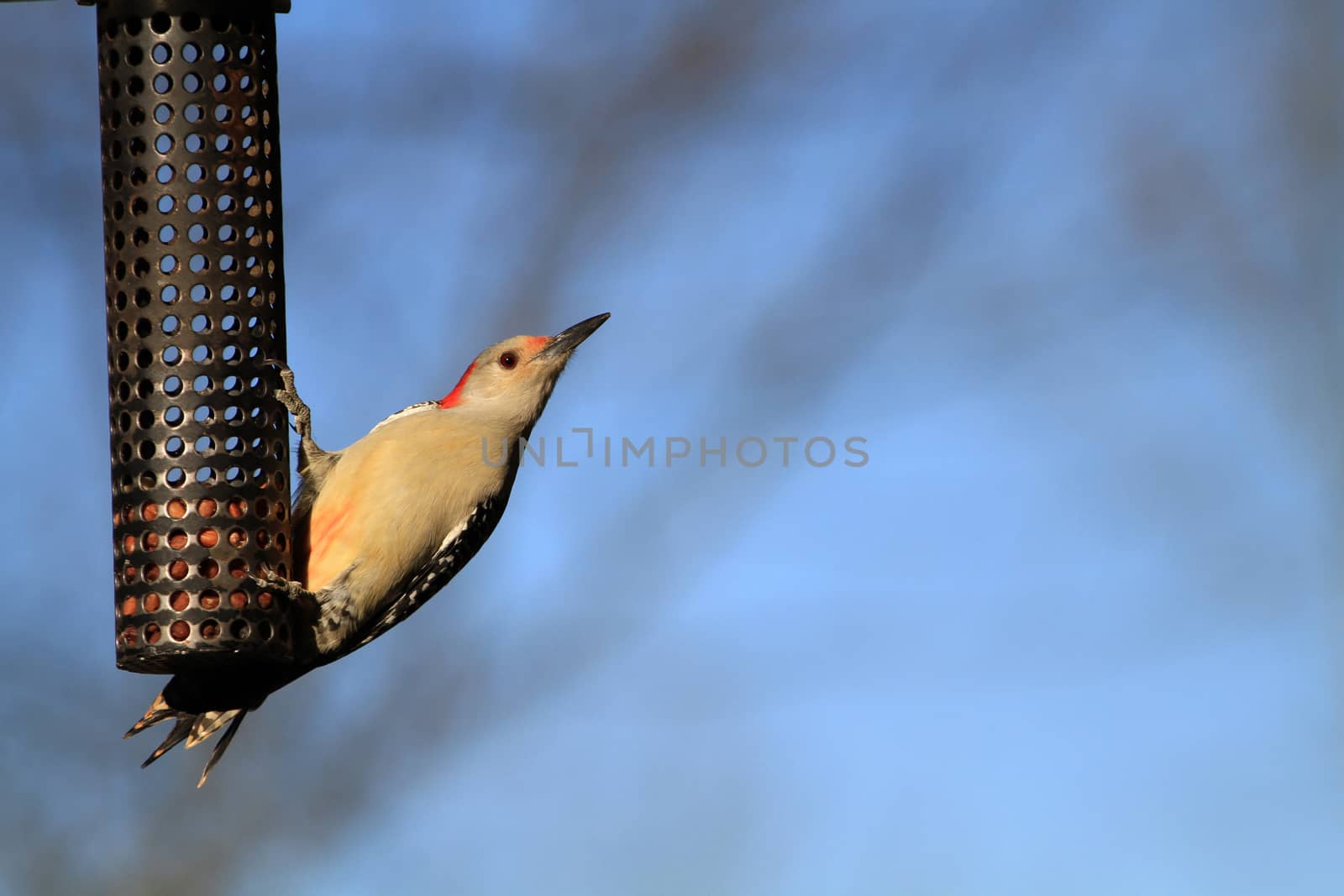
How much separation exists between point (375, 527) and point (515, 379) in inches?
38.3

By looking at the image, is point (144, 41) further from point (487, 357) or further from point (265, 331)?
point (487, 357)

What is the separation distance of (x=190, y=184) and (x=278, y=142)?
410mm

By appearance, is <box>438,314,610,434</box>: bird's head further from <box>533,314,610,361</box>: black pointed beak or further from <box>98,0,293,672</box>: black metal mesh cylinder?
<box>98,0,293,672</box>: black metal mesh cylinder

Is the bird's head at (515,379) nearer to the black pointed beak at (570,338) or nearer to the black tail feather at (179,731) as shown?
the black pointed beak at (570,338)

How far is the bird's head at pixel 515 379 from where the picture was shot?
5.59 meters

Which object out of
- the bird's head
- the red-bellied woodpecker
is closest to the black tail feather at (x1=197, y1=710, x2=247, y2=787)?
the red-bellied woodpecker

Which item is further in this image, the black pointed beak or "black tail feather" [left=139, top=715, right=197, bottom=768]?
the black pointed beak

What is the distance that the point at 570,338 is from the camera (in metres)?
5.80

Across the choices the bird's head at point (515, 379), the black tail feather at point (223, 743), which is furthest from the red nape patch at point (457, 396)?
the black tail feather at point (223, 743)

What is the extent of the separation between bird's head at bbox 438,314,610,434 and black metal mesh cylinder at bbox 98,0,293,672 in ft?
3.53

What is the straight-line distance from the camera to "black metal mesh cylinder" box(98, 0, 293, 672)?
4484 millimetres

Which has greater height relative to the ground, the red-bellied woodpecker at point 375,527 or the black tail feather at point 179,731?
the red-bellied woodpecker at point 375,527

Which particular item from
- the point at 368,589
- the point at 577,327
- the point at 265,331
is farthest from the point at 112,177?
the point at 577,327

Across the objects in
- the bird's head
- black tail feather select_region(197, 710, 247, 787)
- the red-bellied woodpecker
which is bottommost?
black tail feather select_region(197, 710, 247, 787)
